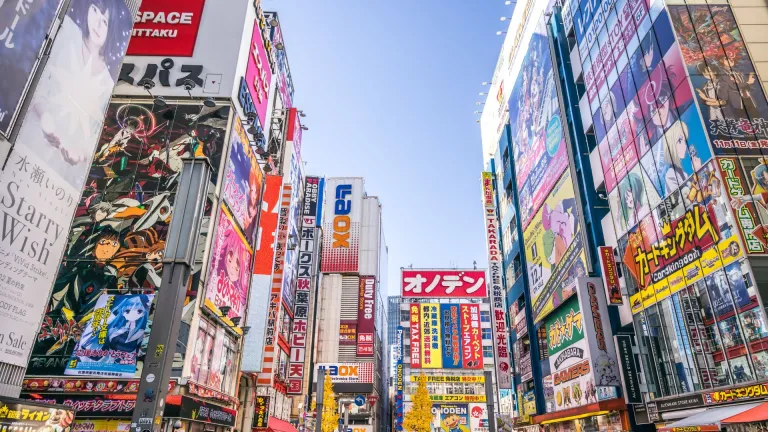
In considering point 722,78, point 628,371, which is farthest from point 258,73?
point 628,371

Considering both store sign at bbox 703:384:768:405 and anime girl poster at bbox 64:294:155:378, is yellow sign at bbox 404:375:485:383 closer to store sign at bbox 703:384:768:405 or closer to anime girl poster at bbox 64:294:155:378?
store sign at bbox 703:384:768:405

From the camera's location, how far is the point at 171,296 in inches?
362

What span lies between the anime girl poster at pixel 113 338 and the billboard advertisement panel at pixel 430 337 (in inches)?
2208

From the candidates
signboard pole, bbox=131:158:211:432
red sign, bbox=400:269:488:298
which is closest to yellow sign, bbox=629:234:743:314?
signboard pole, bbox=131:158:211:432

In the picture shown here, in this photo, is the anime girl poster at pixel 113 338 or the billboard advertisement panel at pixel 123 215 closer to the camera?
the anime girl poster at pixel 113 338

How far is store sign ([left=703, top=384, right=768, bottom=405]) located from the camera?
15.1 metres

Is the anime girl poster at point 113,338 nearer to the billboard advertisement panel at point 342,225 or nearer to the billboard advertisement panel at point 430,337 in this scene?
the billboard advertisement panel at point 342,225

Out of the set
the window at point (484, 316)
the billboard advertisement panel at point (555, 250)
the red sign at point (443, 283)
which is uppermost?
the red sign at point (443, 283)

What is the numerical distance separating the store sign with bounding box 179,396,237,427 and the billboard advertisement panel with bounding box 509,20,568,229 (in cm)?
2410

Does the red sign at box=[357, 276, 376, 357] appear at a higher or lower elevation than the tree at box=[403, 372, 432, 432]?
higher

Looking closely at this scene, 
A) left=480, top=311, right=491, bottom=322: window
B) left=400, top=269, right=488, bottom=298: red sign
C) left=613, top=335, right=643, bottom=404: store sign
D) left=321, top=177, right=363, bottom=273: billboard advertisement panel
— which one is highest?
left=321, top=177, right=363, bottom=273: billboard advertisement panel

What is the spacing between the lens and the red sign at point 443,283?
77750 mm

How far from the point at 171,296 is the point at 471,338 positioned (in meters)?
67.6

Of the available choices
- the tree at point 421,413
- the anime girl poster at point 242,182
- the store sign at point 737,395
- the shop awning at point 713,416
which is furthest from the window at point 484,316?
the store sign at point 737,395
